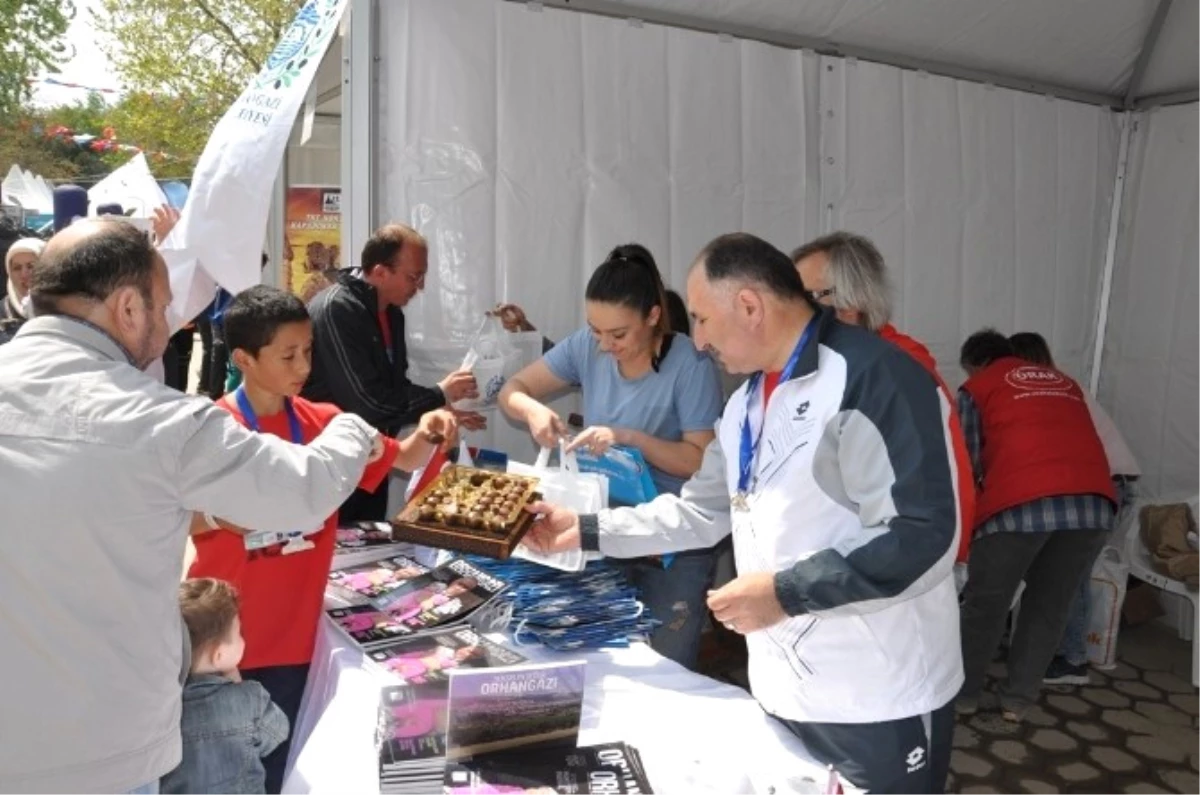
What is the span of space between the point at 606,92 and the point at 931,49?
1827mm

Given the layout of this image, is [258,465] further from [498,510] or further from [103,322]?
[498,510]

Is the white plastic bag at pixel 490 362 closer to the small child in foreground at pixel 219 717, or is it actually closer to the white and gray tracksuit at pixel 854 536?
the small child in foreground at pixel 219 717

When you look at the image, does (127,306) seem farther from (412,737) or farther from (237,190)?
(237,190)

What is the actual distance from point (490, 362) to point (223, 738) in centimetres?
178

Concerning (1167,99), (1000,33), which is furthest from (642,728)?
(1167,99)

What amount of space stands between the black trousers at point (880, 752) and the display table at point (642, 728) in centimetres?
5

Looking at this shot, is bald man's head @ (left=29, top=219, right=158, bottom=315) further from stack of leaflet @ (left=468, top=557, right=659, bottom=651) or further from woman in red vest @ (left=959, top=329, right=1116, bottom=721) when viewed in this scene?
woman in red vest @ (left=959, top=329, right=1116, bottom=721)

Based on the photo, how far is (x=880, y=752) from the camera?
1542 millimetres

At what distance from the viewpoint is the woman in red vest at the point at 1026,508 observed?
3.53 meters

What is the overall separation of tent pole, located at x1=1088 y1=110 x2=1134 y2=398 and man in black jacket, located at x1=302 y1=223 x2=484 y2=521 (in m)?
4.12

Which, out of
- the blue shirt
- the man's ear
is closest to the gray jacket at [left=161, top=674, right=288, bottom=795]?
the man's ear

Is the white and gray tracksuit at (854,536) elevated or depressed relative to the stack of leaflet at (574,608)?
elevated

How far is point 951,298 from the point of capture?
4738mm

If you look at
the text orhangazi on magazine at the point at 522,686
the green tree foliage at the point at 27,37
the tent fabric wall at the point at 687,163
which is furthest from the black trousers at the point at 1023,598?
the green tree foliage at the point at 27,37
